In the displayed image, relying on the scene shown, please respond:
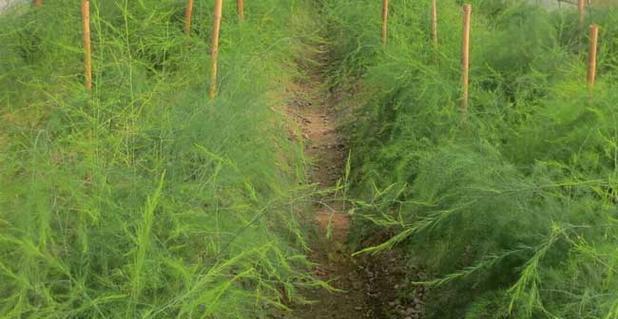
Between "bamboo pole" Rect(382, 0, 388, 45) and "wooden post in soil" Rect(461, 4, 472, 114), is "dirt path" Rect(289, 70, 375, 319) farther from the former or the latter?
"wooden post in soil" Rect(461, 4, 472, 114)

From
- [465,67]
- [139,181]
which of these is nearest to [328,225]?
[139,181]

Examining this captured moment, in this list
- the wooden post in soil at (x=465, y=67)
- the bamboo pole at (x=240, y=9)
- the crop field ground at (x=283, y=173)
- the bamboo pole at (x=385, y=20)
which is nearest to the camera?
the crop field ground at (x=283, y=173)

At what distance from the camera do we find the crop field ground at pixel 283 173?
283 centimetres

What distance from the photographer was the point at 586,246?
9.64 feet

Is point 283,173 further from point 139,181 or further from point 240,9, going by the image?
point 240,9

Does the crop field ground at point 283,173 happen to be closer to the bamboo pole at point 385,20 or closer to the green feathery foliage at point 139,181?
the green feathery foliage at point 139,181

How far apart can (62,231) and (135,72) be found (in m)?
1.53

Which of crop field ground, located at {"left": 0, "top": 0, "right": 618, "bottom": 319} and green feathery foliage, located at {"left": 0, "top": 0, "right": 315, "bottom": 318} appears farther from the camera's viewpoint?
crop field ground, located at {"left": 0, "top": 0, "right": 618, "bottom": 319}

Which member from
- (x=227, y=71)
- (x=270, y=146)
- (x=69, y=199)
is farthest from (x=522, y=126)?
(x=69, y=199)

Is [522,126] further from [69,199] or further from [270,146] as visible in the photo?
[69,199]

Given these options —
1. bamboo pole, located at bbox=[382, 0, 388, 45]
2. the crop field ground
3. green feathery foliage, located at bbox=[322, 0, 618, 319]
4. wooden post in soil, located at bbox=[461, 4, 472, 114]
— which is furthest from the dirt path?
wooden post in soil, located at bbox=[461, 4, 472, 114]

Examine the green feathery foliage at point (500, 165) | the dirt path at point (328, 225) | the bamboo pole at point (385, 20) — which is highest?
the bamboo pole at point (385, 20)

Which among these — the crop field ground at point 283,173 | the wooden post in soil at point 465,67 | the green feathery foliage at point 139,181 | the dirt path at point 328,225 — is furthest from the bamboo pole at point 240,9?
the wooden post in soil at point 465,67

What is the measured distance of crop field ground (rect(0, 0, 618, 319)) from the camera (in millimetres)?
2826
